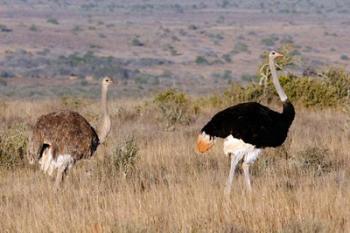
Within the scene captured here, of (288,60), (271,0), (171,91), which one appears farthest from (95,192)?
(271,0)

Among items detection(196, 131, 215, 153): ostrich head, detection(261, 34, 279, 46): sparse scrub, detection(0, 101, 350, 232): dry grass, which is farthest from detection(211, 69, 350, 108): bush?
detection(261, 34, 279, 46): sparse scrub

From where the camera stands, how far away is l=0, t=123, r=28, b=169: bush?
1088 cm

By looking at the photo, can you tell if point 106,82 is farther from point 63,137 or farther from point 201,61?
point 201,61

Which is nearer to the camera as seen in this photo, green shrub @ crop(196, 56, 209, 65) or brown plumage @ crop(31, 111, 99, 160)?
brown plumage @ crop(31, 111, 99, 160)

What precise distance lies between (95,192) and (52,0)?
114269 millimetres

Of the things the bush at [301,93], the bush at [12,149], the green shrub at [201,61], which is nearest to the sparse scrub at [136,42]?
the green shrub at [201,61]

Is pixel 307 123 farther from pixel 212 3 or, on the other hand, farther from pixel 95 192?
pixel 212 3

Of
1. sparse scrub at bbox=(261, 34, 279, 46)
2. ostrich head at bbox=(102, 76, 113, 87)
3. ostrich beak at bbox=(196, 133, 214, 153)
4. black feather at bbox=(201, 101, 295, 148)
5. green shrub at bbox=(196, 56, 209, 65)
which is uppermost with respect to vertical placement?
black feather at bbox=(201, 101, 295, 148)

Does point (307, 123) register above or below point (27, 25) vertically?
above

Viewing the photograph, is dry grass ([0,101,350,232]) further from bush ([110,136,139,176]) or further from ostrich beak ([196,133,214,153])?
ostrich beak ([196,133,214,153])

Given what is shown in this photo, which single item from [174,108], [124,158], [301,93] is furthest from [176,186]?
[301,93]

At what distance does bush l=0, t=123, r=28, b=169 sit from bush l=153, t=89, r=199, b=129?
4.17 meters

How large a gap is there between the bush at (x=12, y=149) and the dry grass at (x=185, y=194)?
0.17 m

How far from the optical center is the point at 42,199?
8508 millimetres
